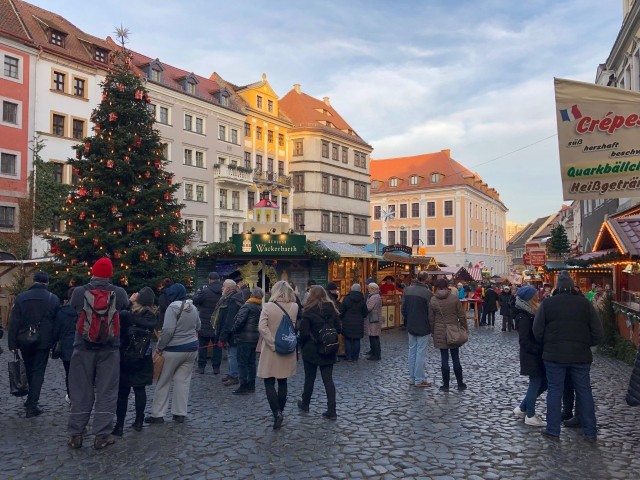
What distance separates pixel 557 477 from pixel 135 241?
1449 centimetres

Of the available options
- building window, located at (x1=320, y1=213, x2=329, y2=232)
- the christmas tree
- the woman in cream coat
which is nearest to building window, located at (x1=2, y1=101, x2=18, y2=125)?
the christmas tree

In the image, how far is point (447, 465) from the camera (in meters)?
5.73

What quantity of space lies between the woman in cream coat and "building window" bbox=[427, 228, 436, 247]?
6464 centimetres

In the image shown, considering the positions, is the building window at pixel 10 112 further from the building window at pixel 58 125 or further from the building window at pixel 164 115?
the building window at pixel 164 115

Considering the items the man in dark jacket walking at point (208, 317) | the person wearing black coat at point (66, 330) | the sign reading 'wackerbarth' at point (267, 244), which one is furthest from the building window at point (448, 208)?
the person wearing black coat at point (66, 330)

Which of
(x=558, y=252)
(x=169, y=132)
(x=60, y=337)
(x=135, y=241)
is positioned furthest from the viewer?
(x=169, y=132)

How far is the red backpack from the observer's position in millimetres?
6227

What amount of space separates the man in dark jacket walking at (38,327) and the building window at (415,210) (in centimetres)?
6626

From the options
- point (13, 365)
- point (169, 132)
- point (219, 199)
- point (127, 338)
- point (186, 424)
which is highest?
point (169, 132)

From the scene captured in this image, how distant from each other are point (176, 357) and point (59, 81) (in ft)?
110

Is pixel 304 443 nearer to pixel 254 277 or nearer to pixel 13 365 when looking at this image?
pixel 13 365

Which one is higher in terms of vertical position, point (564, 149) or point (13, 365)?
point (564, 149)

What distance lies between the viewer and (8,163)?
32.3 metres

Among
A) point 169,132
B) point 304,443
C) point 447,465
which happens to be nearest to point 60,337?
point 304,443
